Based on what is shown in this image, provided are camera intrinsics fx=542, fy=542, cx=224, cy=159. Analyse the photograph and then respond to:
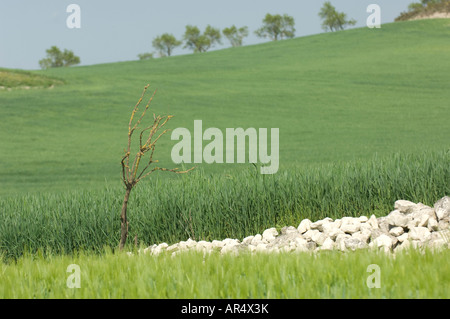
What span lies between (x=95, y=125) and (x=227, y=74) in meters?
13.6

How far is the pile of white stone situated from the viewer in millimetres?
6004

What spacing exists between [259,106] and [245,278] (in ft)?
67.6

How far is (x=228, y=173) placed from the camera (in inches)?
333

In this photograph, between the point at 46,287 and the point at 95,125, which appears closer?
the point at 46,287

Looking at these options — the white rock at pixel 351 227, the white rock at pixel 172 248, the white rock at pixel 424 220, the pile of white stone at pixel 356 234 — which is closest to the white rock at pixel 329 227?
the pile of white stone at pixel 356 234

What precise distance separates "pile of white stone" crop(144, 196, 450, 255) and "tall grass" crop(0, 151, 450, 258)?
440mm

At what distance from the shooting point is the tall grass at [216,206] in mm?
7109

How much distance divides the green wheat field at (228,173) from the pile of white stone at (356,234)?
52 cm

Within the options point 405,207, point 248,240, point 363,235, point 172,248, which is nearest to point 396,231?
point 363,235

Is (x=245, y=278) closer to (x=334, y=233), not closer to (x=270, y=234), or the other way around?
(x=334, y=233)

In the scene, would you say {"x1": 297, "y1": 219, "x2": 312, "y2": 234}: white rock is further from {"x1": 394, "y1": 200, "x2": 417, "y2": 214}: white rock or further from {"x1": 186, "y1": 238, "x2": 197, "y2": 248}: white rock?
{"x1": 186, "y1": 238, "x2": 197, "y2": 248}: white rock

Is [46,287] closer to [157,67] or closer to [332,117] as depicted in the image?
[332,117]

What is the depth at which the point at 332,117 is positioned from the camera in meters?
22.1
